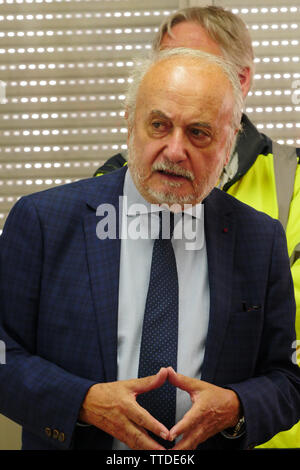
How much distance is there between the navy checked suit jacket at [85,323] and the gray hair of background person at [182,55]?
22 centimetres

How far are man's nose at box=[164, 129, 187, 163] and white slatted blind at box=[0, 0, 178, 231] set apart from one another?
4.92 feet

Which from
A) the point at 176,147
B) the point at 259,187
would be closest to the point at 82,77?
the point at 259,187

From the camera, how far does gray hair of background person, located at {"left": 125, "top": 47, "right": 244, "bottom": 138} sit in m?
1.40

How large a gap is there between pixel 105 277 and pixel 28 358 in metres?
0.24

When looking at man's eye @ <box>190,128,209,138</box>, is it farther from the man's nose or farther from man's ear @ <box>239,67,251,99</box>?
man's ear @ <box>239,67,251,99</box>

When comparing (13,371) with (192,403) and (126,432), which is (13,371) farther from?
(192,403)

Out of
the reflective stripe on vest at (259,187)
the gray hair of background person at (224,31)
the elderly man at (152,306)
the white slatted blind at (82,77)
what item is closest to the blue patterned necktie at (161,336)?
the elderly man at (152,306)

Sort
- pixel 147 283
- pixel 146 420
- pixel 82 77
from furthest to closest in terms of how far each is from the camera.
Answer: pixel 82 77 < pixel 147 283 < pixel 146 420

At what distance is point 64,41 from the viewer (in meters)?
2.82

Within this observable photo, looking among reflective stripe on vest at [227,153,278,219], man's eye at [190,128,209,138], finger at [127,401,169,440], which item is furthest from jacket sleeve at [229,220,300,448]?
reflective stripe on vest at [227,153,278,219]

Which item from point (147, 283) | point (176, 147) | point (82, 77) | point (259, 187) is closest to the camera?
point (176, 147)

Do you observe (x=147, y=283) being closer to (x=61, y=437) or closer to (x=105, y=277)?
(x=105, y=277)

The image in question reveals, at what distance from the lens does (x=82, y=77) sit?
2.81m

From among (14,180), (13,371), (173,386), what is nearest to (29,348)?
(13,371)
